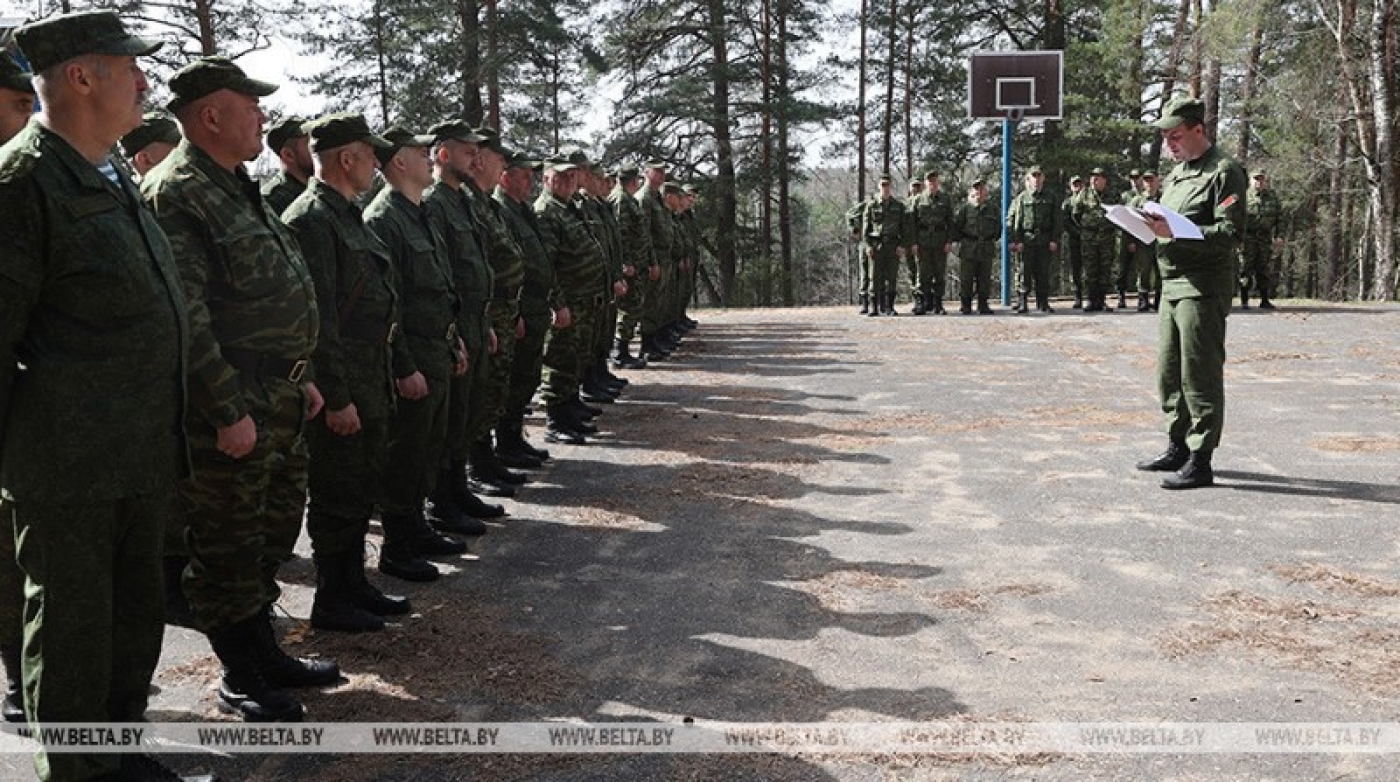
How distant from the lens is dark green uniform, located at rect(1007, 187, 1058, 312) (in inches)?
672

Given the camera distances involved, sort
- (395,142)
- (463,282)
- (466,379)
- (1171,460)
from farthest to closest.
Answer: (1171,460) → (463,282) → (466,379) → (395,142)

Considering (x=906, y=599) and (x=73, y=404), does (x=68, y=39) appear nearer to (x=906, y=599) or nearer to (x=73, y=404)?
(x=73, y=404)

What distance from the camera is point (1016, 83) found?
19.8 meters

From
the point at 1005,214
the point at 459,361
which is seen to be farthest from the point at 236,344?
the point at 1005,214

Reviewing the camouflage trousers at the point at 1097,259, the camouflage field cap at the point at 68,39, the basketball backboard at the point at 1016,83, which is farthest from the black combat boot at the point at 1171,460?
the basketball backboard at the point at 1016,83

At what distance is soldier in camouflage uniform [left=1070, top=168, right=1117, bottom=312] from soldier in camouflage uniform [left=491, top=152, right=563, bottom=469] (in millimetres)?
12678

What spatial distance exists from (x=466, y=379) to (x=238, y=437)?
7.49 feet

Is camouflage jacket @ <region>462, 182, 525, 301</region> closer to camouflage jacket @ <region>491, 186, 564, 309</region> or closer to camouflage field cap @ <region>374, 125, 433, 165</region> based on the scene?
camouflage jacket @ <region>491, 186, 564, 309</region>

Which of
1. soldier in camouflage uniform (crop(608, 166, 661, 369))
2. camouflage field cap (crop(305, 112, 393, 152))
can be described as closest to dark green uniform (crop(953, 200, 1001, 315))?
soldier in camouflage uniform (crop(608, 166, 661, 369))

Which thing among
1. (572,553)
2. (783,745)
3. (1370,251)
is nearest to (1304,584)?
(783,745)

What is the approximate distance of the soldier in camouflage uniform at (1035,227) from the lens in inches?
672

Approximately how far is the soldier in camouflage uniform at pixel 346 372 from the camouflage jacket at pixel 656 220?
7398 millimetres

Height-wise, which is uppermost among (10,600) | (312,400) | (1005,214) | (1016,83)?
(1016,83)

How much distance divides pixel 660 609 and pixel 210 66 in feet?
8.64
